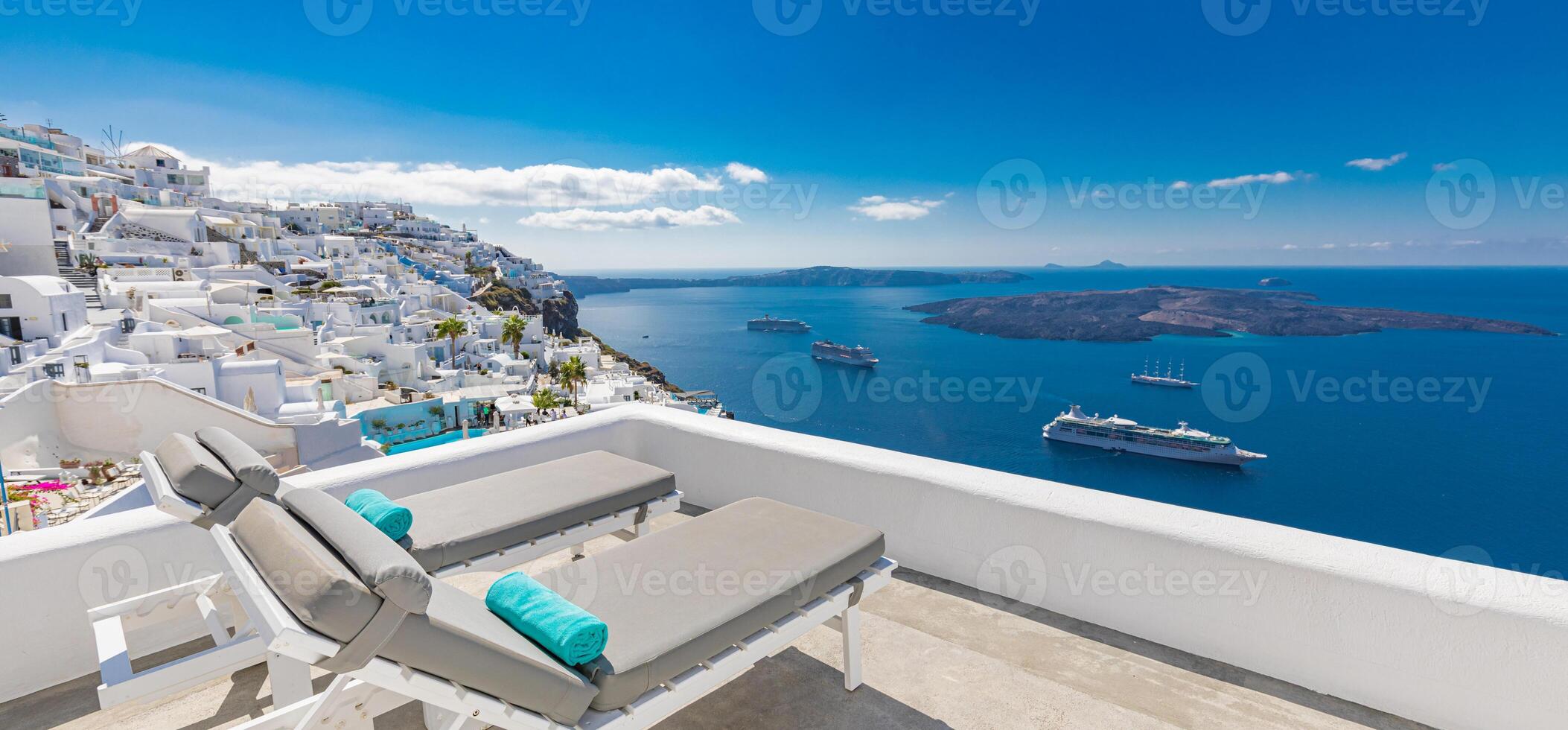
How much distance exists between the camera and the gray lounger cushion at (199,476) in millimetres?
1773

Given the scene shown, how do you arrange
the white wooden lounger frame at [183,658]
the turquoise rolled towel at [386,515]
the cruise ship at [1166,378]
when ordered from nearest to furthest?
1. the white wooden lounger frame at [183,658]
2. the turquoise rolled towel at [386,515]
3. the cruise ship at [1166,378]

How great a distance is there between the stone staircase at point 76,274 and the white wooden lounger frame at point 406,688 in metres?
33.3

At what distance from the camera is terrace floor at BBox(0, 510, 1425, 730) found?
1.90 meters

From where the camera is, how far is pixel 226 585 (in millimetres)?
1920

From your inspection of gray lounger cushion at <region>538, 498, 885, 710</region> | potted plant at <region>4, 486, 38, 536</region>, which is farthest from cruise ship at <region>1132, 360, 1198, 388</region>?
potted plant at <region>4, 486, 38, 536</region>

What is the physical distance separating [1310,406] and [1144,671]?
180 ft

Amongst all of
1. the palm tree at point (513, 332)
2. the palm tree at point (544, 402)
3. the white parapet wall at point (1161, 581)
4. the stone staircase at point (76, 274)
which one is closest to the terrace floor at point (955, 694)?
the white parapet wall at point (1161, 581)

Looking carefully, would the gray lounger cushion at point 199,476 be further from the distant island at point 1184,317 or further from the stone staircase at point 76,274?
the distant island at point 1184,317

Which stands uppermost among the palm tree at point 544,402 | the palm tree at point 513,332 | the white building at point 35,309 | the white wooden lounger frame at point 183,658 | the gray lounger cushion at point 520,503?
the gray lounger cushion at point 520,503

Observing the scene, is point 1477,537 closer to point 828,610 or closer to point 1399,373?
point 1399,373

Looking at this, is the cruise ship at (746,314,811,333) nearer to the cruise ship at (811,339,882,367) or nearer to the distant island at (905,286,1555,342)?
the cruise ship at (811,339,882,367)

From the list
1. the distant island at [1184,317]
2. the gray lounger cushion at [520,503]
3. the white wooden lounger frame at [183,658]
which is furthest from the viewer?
the distant island at [1184,317]

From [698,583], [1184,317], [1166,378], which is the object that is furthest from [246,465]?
[1184,317]

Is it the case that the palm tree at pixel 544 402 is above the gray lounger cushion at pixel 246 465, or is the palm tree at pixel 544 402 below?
below
